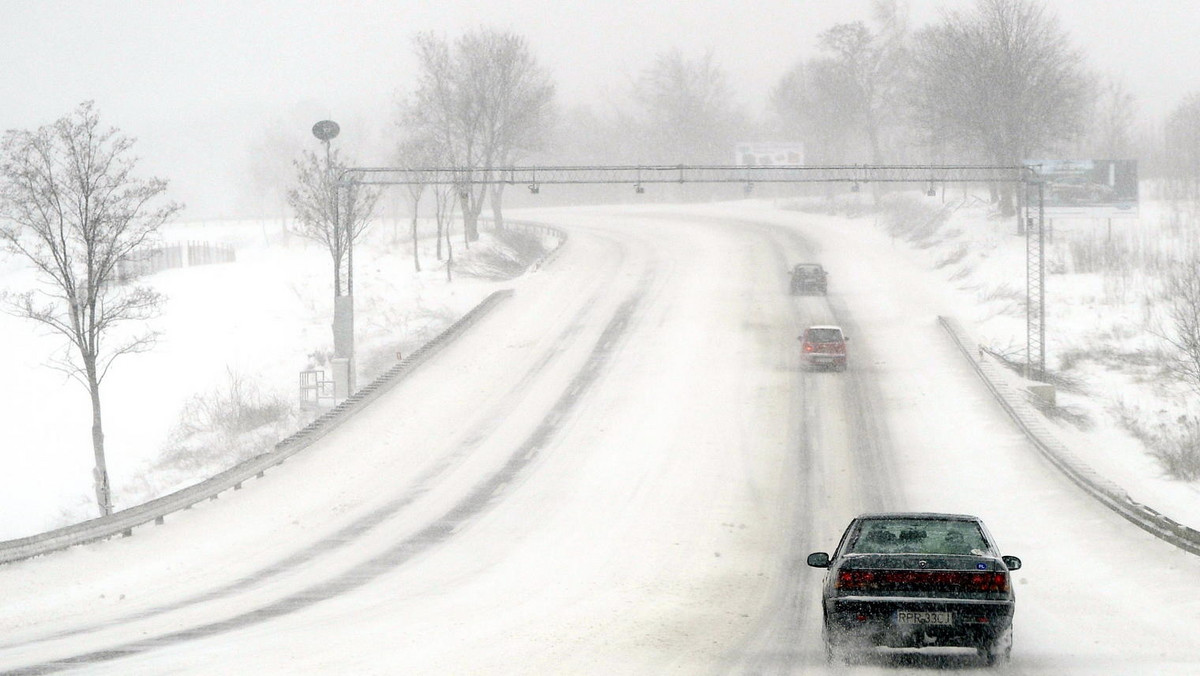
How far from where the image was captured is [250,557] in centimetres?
2259

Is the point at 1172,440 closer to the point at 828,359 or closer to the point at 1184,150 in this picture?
the point at 828,359

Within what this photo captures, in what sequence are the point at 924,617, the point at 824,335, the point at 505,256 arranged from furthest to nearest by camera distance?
1. the point at 505,256
2. the point at 824,335
3. the point at 924,617

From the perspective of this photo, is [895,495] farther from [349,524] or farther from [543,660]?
[543,660]

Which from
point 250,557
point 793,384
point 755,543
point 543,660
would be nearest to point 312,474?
point 250,557

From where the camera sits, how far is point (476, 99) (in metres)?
74.5

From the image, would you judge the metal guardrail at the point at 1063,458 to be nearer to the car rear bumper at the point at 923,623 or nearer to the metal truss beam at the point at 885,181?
the metal truss beam at the point at 885,181

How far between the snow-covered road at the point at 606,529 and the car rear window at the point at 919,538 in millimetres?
1108

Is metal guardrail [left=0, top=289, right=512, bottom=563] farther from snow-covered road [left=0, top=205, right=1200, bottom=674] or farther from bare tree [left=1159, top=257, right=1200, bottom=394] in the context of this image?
bare tree [left=1159, top=257, right=1200, bottom=394]

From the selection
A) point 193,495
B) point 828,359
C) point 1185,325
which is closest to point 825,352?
point 828,359

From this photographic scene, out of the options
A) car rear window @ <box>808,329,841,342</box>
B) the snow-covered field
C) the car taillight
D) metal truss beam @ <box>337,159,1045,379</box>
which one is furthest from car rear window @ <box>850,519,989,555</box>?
car rear window @ <box>808,329,841,342</box>

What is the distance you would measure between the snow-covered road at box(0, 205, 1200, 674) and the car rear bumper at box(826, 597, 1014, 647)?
67 centimetres

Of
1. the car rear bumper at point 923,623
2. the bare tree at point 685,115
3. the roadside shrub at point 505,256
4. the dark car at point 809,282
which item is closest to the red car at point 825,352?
the dark car at point 809,282

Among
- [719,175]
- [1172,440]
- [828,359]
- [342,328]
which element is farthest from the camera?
[719,175]

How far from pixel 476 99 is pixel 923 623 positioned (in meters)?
66.4
